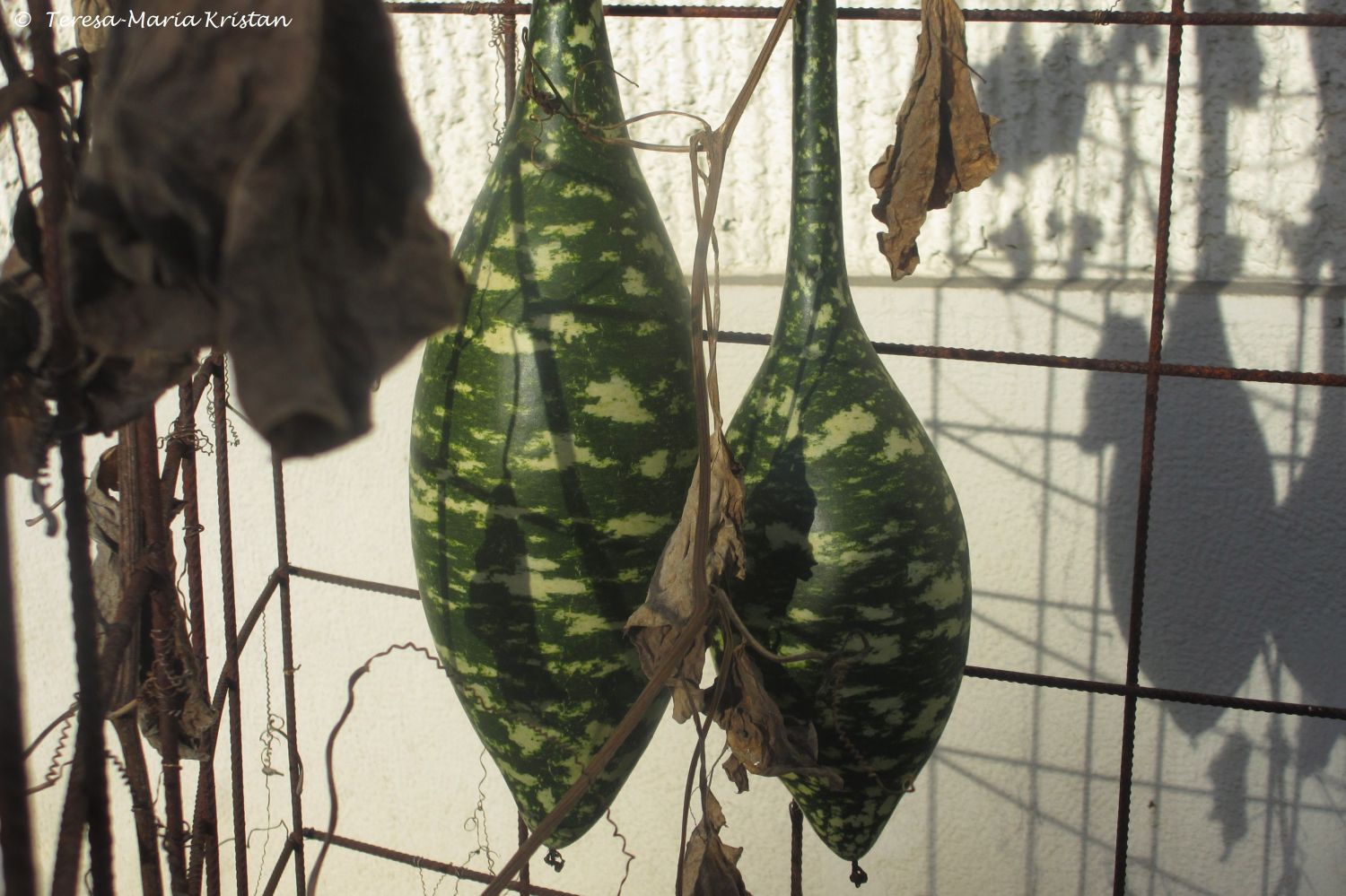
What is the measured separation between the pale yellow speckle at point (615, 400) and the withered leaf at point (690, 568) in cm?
5

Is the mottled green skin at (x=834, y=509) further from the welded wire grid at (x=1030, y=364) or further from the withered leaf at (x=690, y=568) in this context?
the welded wire grid at (x=1030, y=364)

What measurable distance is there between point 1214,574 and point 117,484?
3.11 ft

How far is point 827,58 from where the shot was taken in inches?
23.3

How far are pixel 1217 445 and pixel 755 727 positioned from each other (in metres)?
0.68

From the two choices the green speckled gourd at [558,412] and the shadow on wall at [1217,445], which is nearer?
the green speckled gourd at [558,412]

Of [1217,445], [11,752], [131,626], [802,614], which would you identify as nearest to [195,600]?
[131,626]

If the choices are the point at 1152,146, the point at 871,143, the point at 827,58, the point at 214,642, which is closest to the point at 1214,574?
the point at 1152,146

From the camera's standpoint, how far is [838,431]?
0.59m

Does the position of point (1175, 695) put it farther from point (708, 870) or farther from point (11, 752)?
point (11, 752)

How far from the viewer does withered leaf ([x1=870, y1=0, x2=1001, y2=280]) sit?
656 millimetres

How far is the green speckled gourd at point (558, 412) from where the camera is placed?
565 millimetres

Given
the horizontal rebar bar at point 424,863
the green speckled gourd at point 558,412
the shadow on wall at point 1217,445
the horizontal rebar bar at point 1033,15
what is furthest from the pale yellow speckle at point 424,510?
the shadow on wall at point 1217,445

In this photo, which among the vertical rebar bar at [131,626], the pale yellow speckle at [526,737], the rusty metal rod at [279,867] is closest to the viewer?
the vertical rebar bar at [131,626]

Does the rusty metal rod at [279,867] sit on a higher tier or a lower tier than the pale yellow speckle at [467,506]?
lower
